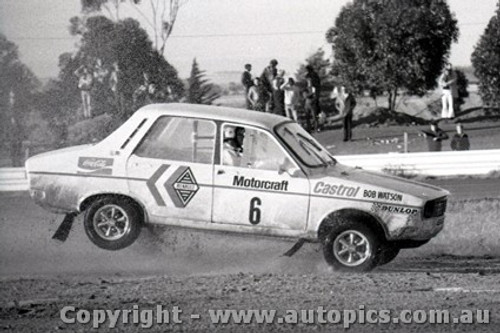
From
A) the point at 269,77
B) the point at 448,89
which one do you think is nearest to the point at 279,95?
the point at 269,77

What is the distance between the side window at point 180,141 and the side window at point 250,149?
16cm

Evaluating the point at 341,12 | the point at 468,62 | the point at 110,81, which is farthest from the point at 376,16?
the point at 110,81

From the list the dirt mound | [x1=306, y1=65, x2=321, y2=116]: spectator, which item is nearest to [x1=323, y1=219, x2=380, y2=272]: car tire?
[x1=306, y1=65, x2=321, y2=116]: spectator

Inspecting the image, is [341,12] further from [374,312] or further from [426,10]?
[374,312]

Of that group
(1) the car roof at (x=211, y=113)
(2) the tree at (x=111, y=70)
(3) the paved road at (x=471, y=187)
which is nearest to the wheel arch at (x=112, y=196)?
(1) the car roof at (x=211, y=113)

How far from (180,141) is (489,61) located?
56.7ft

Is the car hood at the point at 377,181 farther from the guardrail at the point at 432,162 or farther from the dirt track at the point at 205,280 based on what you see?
the guardrail at the point at 432,162

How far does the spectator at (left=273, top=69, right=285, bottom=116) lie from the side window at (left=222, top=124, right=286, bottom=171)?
894 cm

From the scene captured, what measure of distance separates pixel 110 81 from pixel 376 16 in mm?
8886

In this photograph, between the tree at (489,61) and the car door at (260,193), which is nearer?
the car door at (260,193)

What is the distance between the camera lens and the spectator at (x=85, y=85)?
20.1 m

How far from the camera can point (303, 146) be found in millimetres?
12375

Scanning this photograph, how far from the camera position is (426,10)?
88.6 feet

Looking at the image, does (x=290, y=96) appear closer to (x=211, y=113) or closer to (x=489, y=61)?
(x=489, y=61)
